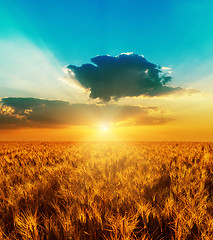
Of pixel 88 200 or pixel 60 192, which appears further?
pixel 60 192

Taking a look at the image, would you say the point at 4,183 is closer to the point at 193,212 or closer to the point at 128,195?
the point at 128,195

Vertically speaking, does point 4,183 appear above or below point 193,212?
below

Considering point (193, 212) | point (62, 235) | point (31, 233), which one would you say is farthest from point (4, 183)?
point (193, 212)

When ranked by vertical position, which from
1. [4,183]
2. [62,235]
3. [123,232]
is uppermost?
[123,232]

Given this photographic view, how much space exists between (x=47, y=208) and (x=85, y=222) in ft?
2.76

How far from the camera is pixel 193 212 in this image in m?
→ 1.77

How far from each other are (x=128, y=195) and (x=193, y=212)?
2.59 feet

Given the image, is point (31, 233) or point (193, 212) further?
point (193, 212)

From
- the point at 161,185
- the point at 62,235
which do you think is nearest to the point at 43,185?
the point at 62,235

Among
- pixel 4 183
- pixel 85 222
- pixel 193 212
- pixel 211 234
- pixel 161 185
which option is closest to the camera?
pixel 211 234

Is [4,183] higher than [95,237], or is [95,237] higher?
[95,237]

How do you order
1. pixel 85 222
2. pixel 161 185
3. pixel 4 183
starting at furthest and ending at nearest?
pixel 4 183 → pixel 161 185 → pixel 85 222

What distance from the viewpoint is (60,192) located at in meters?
2.46

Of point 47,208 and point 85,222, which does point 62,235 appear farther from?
point 47,208
